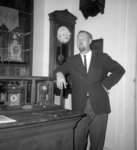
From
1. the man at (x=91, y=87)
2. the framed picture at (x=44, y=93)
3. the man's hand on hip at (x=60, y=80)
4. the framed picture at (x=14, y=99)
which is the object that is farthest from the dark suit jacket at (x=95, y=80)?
the framed picture at (x=14, y=99)

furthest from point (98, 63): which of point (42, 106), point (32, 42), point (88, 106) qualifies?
point (32, 42)

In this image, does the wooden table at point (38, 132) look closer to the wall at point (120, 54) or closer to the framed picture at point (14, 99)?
the framed picture at point (14, 99)

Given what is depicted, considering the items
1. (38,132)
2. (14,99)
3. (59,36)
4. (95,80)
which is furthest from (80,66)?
(59,36)

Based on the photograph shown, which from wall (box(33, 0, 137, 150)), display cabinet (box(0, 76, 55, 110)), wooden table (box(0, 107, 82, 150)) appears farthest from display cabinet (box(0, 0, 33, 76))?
wooden table (box(0, 107, 82, 150))

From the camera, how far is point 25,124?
140 centimetres

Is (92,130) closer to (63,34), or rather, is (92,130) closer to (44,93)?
(44,93)

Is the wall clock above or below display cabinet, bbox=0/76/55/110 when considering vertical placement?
above

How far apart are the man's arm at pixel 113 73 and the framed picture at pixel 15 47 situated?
1.44 m

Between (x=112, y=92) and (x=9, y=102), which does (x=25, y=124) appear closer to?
(x=9, y=102)

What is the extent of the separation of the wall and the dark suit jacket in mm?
662

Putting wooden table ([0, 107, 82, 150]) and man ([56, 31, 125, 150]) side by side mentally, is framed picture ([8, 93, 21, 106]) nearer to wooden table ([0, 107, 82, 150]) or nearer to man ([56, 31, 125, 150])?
wooden table ([0, 107, 82, 150])

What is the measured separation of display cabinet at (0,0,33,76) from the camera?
9.75 ft

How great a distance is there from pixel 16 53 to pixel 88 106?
1.51 m

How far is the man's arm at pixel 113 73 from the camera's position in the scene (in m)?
1.96
